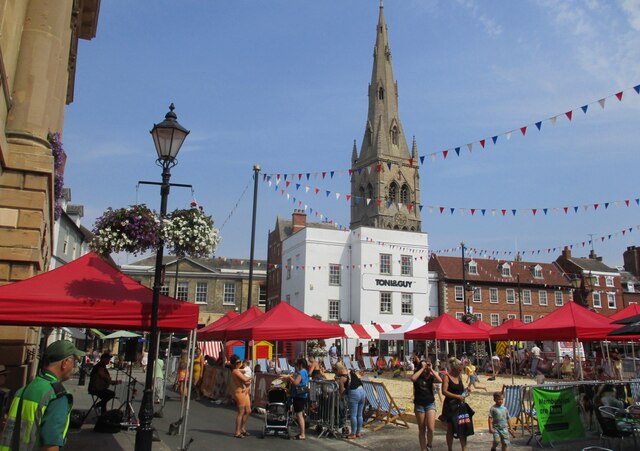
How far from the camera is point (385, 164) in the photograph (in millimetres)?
76312

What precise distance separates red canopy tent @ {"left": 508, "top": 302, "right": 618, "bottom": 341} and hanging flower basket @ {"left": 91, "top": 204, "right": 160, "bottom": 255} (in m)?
11.9

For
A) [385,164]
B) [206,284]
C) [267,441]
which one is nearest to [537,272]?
[385,164]

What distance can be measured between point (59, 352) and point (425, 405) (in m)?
6.89

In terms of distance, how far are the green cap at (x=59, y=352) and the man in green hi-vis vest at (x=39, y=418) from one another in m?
0.06

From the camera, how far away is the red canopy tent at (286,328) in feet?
51.1

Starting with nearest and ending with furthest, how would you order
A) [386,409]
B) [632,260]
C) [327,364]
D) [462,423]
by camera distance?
[462,423] < [386,409] < [327,364] < [632,260]

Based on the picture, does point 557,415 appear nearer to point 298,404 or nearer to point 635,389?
point 635,389

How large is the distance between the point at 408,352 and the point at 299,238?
42.1 ft

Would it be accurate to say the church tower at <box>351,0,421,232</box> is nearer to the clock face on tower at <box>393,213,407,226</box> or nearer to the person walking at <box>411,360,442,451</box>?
the clock face on tower at <box>393,213,407,226</box>

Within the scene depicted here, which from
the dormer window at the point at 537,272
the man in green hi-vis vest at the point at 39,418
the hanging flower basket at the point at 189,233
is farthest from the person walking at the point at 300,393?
the dormer window at the point at 537,272

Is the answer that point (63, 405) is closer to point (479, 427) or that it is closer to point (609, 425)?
point (609, 425)

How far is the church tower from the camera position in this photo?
78.2 m

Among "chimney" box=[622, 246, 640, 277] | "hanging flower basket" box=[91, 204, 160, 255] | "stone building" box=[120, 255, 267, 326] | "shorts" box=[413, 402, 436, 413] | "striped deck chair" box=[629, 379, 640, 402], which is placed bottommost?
"shorts" box=[413, 402, 436, 413]

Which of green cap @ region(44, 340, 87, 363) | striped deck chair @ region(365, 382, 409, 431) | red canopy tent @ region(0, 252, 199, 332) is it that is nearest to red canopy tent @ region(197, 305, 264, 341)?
striped deck chair @ region(365, 382, 409, 431)
